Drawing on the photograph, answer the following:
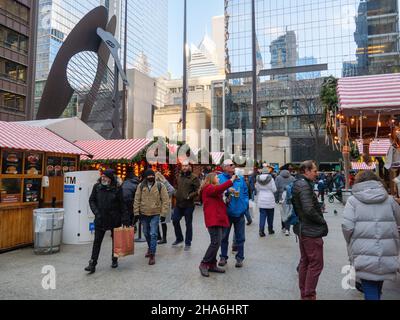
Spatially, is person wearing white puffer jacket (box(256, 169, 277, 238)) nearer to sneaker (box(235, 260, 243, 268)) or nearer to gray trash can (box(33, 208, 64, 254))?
sneaker (box(235, 260, 243, 268))

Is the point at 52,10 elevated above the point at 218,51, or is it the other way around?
the point at 218,51

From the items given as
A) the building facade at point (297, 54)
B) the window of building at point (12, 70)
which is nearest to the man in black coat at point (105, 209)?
the window of building at point (12, 70)

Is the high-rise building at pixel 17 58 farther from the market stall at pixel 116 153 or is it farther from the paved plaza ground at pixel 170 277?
the paved plaza ground at pixel 170 277

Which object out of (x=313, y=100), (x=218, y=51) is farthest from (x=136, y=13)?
(x=313, y=100)

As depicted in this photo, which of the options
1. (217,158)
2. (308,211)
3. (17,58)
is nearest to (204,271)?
(308,211)

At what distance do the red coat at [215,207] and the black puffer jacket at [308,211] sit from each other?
4.39ft

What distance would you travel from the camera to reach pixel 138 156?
12570 millimetres

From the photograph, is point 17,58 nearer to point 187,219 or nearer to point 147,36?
point 187,219

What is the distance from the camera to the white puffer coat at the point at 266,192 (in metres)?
8.10

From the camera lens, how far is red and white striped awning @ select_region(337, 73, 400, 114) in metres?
4.72

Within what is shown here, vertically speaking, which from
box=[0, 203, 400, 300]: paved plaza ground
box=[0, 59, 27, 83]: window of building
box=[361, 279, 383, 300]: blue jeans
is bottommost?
box=[0, 203, 400, 300]: paved plaza ground

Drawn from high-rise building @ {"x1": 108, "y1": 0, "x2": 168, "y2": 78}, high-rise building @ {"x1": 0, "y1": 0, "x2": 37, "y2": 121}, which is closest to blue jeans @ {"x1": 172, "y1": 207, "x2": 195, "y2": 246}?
high-rise building @ {"x1": 0, "y1": 0, "x2": 37, "y2": 121}

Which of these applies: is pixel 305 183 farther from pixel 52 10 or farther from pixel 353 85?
pixel 52 10
